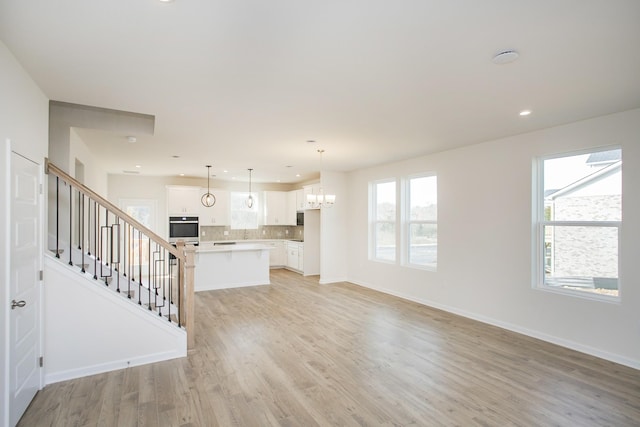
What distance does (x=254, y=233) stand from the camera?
10461mm

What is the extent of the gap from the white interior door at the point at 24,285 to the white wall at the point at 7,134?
0.09 meters

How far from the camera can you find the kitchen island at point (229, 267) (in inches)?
282

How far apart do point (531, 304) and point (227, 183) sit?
8223 millimetres

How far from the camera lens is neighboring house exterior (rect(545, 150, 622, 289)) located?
3793 millimetres

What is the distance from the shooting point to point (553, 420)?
8.48ft

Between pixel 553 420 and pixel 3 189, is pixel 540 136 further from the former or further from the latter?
pixel 3 189

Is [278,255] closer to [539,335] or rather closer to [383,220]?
[383,220]

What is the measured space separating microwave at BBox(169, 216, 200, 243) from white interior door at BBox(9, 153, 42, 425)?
6.14 m

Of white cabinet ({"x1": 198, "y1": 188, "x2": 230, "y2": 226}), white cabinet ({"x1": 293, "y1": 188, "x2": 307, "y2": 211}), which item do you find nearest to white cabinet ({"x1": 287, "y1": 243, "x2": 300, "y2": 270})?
white cabinet ({"x1": 293, "y1": 188, "x2": 307, "y2": 211})

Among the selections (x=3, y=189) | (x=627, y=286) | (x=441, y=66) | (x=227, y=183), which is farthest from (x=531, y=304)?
(x=227, y=183)

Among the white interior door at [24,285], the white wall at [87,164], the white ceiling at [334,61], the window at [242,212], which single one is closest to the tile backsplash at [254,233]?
the window at [242,212]

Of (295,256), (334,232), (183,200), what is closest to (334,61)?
(334,232)

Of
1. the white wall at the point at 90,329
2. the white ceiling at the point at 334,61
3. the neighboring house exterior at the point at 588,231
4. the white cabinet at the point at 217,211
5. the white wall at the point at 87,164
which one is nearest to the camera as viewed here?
the white ceiling at the point at 334,61

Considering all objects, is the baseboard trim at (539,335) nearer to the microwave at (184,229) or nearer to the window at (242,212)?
the window at (242,212)
